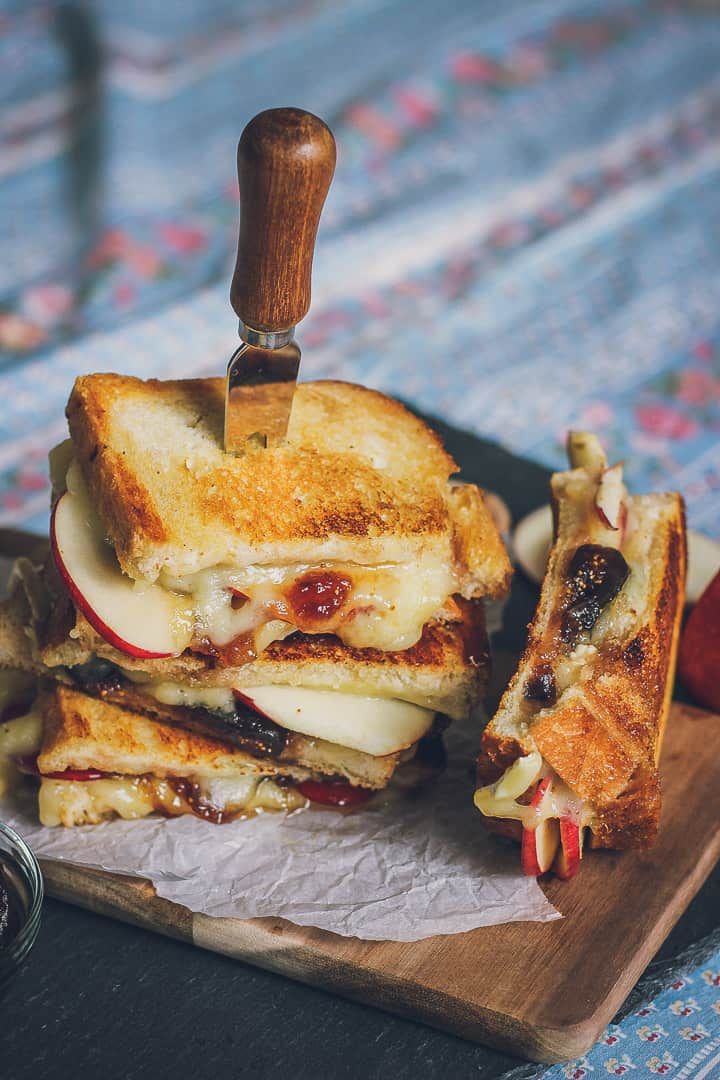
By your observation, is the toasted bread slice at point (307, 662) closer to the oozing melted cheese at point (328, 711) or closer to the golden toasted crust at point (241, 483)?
the oozing melted cheese at point (328, 711)

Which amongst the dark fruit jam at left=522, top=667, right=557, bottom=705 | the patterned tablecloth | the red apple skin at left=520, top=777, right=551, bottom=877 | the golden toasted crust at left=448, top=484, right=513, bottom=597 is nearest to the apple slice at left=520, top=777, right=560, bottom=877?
the red apple skin at left=520, top=777, right=551, bottom=877

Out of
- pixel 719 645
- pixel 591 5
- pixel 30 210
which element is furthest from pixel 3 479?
pixel 591 5

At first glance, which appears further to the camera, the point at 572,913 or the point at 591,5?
the point at 591,5

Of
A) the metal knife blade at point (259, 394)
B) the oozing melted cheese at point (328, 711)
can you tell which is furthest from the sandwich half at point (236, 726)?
the metal knife blade at point (259, 394)

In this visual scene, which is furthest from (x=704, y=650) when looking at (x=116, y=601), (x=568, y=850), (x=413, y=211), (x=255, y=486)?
(x=413, y=211)

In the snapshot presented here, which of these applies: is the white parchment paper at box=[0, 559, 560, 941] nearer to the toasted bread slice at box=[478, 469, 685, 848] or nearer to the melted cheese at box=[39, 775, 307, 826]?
the melted cheese at box=[39, 775, 307, 826]

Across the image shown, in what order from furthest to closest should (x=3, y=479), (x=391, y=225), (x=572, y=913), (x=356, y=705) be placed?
1. (x=391, y=225)
2. (x=3, y=479)
3. (x=356, y=705)
4. (x=572, y=913)

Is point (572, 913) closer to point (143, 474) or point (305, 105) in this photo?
point (143, 474)
